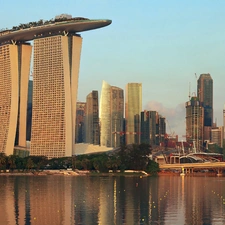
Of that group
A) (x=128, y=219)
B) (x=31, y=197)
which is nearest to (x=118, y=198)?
(x=31, y=197)

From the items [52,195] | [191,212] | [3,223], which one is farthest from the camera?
[52,195]

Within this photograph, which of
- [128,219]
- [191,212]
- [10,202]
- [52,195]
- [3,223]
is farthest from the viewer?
[52,195]

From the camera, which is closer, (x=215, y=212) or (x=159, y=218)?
(x=159, y=218)

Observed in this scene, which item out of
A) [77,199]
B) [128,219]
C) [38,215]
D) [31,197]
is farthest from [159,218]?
[31,197]

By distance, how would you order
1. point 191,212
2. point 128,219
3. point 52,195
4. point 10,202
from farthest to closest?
point 52,195 < point 10,202 < point 191,212 < point 128,219

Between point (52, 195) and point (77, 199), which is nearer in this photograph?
point (77, 199)

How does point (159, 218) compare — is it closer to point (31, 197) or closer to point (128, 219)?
point (128, 219)

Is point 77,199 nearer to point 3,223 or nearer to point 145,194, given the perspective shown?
point 145,194

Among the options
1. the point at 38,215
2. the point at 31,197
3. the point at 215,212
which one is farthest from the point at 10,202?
the point at 215,212

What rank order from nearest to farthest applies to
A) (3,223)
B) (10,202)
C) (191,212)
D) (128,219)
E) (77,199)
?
(3,223) < (128,219) < (191,212) < (10,202) < (77,199)
